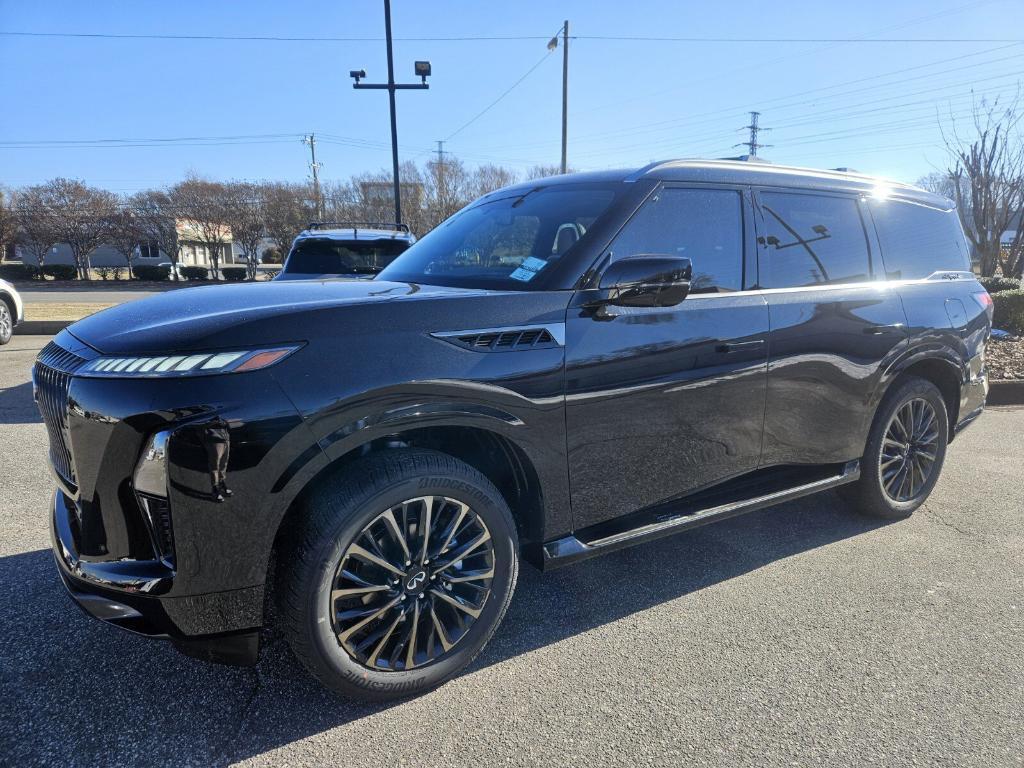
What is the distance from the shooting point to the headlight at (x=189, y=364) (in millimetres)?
1877

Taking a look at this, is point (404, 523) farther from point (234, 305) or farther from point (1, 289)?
point (1, 289)

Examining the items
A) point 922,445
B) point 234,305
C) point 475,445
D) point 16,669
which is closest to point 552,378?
point 475,445

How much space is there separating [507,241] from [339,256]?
5019 millimetres

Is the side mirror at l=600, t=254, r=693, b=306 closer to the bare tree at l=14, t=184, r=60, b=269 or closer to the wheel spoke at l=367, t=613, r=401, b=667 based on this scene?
the wheel spoke at l=367, t=613, r=401, b=667

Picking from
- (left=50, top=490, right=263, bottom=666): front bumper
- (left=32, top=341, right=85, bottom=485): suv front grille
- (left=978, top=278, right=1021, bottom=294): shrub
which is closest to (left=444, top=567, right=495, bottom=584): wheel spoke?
(left=50, top=490, right=263, bottom=666): front bumper

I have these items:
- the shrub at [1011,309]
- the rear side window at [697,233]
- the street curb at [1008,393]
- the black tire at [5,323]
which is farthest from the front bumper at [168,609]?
the shrub at [1011,309]

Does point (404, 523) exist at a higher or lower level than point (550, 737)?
higher

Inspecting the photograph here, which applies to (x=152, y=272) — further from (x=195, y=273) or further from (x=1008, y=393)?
(x=1008, y=393)

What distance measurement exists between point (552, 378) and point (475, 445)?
40 centimetres

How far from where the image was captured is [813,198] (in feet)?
11.3

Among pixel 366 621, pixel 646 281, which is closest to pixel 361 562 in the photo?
pixel 366 621

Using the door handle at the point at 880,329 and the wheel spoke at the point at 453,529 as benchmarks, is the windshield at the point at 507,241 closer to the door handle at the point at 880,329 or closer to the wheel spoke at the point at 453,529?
the wheel spoke at the point at 453,529

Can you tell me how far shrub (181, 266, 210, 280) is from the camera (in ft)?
123

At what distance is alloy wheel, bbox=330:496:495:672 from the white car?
1087cm
